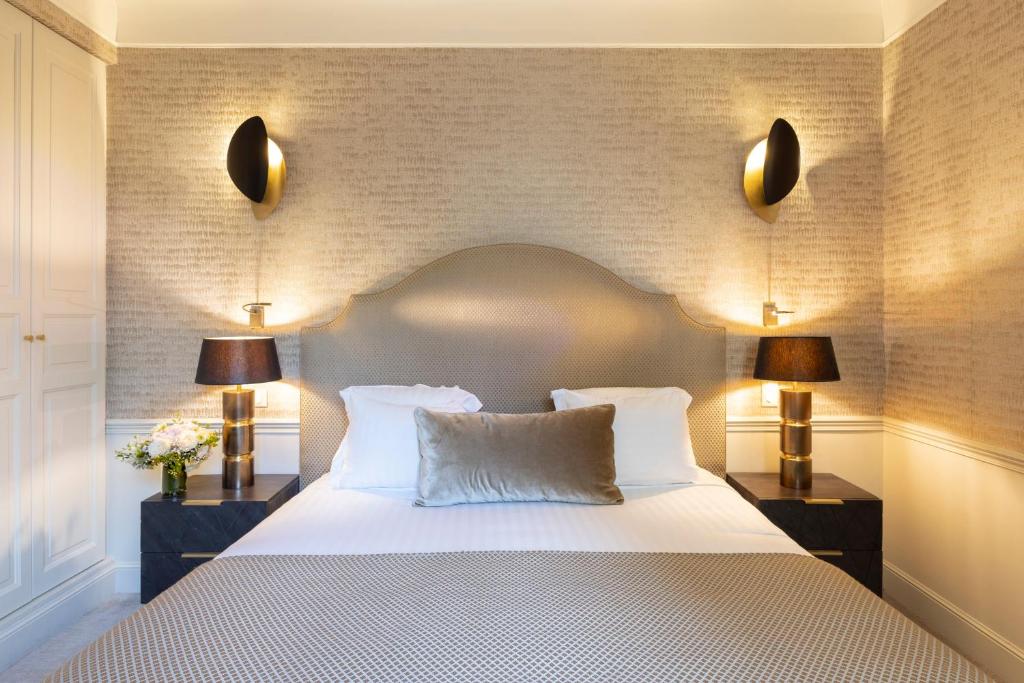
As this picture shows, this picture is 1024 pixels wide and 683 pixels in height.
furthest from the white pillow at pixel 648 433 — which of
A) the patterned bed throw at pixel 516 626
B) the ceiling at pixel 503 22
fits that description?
the ceiling at pixel 503 22

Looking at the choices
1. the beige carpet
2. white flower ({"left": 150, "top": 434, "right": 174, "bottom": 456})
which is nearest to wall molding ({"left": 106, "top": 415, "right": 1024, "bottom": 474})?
white flower ({"left": 150, "top": 434, "right": 174, "bottom": 456})

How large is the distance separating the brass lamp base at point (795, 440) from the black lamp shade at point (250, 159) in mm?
2554

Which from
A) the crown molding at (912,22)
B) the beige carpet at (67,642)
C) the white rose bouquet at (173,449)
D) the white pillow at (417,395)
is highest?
the crown molding at (912,22)

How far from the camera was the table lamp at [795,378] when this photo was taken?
254cm

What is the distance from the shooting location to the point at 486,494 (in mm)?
2158

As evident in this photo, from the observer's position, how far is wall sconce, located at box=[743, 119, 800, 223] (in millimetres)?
2791

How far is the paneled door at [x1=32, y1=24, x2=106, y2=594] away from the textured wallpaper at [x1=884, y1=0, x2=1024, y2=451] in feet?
12.2

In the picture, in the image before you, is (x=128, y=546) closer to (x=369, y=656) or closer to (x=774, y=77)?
(x=369, y=656)

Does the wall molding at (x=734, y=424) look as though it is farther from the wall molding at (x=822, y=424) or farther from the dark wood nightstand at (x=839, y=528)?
the dark wood nightstand at (x=839, y=528)

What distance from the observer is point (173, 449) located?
2549mm

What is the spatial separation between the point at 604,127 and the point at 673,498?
1.73 metres

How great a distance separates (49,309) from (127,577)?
4.27 ft

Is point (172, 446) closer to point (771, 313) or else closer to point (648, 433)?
point (648, 433)

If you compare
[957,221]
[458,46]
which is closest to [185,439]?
[458,46]
